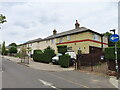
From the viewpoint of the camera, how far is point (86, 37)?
26766mm

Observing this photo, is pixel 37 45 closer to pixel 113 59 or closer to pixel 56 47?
pixel 56 47

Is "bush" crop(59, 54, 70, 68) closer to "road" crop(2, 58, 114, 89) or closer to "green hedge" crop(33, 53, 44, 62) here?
"road" crop(2, 58, 114, 89)

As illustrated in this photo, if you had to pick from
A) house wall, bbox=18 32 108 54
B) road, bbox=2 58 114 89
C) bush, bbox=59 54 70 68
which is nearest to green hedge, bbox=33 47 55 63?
bush, bbox=59 54 70 68

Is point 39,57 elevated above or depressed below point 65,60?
below

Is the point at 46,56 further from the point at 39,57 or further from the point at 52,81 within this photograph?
the point at 52,81

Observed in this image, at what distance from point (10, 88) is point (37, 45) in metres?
37.2

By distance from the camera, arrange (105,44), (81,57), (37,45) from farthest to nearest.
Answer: (37,45) → (105,44) → (81,57)

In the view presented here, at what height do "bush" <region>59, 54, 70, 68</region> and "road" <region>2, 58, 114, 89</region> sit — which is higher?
"bush" <region>59, 54, 70, 68</region>

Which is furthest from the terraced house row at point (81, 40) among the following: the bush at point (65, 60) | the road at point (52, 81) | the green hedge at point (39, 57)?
the road at point (52, 81)

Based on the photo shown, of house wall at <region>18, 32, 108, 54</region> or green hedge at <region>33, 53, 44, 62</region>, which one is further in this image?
house wall at <region>18, 32, 108, 54</region>

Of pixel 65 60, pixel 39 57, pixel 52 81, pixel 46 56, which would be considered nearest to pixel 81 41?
pixel 46 56

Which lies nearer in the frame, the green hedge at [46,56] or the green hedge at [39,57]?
the green hedge at [46,56]

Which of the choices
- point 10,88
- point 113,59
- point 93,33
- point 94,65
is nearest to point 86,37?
point 93,33

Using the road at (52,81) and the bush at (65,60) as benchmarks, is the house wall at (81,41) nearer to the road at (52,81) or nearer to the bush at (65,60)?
the bush at (65,60)
